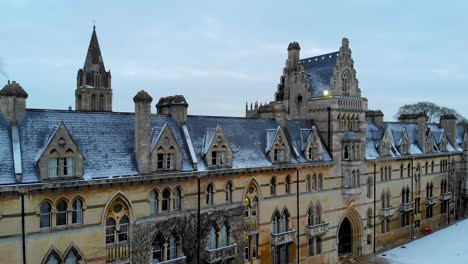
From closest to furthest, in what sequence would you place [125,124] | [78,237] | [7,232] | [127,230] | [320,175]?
[7,232]
[78,237]
[127,230]
[125,124]
[320,175]

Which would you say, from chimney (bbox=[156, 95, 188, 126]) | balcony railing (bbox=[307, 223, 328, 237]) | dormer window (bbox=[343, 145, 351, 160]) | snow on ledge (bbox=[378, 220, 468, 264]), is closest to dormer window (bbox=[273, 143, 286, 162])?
balcony railing (bbox=[307, 223, 328, 237])

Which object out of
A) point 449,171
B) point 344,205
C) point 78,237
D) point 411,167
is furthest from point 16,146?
point 449,171

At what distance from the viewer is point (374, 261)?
1587 inches

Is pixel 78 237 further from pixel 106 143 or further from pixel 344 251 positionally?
pixel 344 251

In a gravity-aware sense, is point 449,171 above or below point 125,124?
below

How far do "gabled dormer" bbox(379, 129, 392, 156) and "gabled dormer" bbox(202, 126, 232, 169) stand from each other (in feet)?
73.4

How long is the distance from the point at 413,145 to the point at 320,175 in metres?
20.6

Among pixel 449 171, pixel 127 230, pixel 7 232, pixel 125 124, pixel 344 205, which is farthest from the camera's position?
pixel 449 171

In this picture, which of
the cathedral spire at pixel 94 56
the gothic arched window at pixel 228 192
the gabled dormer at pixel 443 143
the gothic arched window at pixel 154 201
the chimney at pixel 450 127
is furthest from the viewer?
the cathedral spire at pixel 94 56

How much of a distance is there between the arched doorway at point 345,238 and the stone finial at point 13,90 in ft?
106

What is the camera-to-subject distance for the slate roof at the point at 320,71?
132 ft

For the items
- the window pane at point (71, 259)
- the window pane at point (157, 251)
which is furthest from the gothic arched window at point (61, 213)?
the window pane at point (157, 251)

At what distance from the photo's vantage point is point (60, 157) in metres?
22.4

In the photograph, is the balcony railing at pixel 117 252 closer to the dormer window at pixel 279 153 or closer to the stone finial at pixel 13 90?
the stone finial at pixel 13 90
